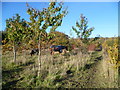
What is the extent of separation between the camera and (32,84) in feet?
16.0

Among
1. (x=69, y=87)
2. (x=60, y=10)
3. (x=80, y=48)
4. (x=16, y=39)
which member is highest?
(x=60, y=10)

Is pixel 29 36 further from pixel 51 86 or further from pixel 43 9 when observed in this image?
pixel 51 86

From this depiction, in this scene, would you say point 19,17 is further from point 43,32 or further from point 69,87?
point 69,87

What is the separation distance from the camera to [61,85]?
4797 millimetres

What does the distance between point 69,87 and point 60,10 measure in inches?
144

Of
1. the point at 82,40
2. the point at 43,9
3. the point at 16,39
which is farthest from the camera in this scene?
the point at 82,40

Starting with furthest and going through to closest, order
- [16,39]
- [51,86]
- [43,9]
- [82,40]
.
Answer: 1. [82,40]
2. [16,39]
3. [43,9]
4. [51,86]

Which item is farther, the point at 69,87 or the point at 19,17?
the point at 19,17

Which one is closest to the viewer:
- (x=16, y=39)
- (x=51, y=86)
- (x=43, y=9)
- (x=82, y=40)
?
(x=51, y=86)

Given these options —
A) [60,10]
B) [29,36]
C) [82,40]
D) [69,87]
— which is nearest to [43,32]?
[29,36]

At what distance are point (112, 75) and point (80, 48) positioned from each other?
17.4 ft

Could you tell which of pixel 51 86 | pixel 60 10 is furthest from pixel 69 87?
pixel 60 10

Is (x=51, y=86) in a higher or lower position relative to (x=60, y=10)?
lower

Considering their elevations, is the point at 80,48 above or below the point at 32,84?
above
